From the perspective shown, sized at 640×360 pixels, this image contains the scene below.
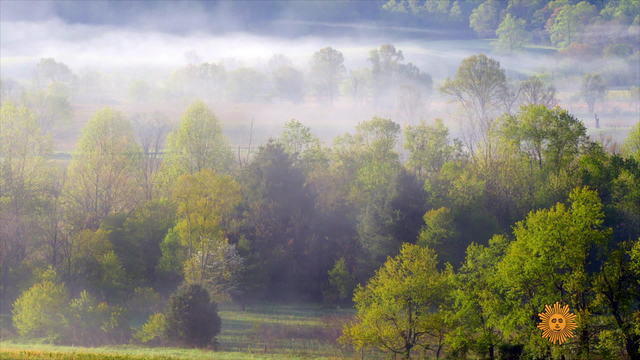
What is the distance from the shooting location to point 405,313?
45.1m

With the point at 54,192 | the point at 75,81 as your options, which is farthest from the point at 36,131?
the point at 75,81

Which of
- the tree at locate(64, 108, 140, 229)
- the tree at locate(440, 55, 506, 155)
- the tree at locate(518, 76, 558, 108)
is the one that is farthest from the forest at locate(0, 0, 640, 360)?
the tree at locate(518, 76, 558, 108)

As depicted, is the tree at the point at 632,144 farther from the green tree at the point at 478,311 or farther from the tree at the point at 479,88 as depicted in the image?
the green tree at the point at 478,311

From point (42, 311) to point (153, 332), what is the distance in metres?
8.96

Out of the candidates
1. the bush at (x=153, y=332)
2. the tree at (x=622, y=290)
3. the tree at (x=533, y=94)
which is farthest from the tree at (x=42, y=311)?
the tree at (x=533, y=94)

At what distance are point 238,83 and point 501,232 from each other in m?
95.8

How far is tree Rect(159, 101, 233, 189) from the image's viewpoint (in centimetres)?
7419

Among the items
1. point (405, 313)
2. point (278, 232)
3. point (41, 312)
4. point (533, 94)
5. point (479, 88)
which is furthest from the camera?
point (533, 94)

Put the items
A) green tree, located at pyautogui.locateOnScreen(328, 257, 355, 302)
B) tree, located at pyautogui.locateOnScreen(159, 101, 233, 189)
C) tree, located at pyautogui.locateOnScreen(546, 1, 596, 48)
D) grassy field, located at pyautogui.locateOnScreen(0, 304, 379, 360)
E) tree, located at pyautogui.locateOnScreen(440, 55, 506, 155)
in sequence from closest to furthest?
1. grassy field, located at pyautogui.locateOnScreen(0, 304, 379, 360)
2. green tree, located at pyautogui.locateOnScreen(328, 257, 355, 302)
3. tree, located at pyautogui.locateOnScreen(159, 101, 233, 189)
4. tree, located at pyautogui.locateOnScreen(440, 55, 506, 155)
5. tree, located at pyautogui.locateOnScreen(546, 1, 596, 48)

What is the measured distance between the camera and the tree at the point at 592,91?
13288cm

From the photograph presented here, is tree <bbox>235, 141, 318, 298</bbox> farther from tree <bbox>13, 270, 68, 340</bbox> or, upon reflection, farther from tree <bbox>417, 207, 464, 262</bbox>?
tree <bbox>13, 270, 68, 340</bbox>

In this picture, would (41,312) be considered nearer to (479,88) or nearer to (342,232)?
(342,232)

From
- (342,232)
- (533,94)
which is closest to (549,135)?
(342,232)

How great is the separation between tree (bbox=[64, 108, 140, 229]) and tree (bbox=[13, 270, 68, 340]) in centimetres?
1052
